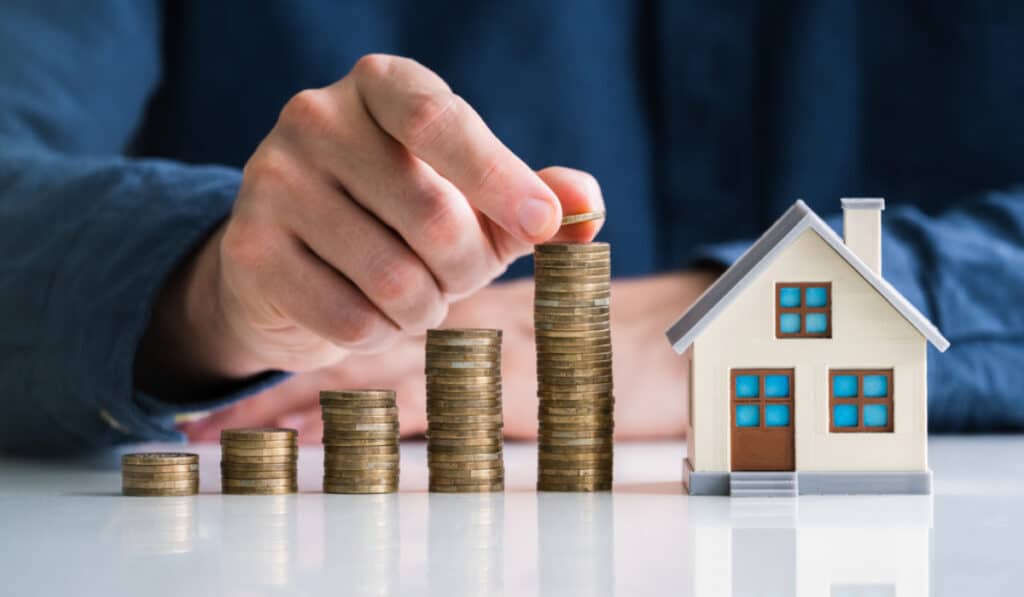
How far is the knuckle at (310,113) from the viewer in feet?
3.92

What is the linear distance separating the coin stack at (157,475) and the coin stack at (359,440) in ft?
0.45

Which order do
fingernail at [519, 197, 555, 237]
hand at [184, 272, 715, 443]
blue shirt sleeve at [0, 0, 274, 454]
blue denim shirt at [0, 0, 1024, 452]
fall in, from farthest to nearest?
blue denim shirt at [0, 0, 1024, 452] < hand at [184, 272, 715, 443] < blue shirt sleeve at [0, 0, 274, 454] < fingernail at [519, 197, 555, 237]

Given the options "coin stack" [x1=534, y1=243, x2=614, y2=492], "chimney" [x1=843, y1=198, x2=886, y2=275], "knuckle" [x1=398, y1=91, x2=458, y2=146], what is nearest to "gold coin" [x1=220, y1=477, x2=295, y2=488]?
"coin stack" [x1=534, y1=243, x2=614, y2=492]

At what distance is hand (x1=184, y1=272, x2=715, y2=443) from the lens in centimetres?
165

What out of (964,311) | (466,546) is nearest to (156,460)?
(466,546)

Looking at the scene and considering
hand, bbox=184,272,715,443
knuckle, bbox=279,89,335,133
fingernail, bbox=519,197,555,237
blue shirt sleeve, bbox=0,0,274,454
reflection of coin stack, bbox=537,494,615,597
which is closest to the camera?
reflection of coin stack, bbox=537,494,615,597

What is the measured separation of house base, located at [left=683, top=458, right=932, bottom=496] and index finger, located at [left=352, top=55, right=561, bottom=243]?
0.28 metres

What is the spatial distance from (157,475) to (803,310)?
642mm

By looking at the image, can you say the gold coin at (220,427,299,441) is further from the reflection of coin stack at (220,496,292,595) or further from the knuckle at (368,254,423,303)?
the knuckle at (368,254,423,303)

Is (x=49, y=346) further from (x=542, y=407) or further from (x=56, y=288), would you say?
(x=542, y=407)

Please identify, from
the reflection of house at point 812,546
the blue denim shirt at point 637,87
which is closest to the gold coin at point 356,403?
the reflection of house at point 812,546

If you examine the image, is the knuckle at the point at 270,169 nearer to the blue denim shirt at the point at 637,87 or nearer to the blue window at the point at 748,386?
the blue window at the point at 748,386

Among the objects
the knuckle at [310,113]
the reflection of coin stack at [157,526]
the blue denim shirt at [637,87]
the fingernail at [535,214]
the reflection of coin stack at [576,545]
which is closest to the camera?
the reflection of coin stack at [576,545]

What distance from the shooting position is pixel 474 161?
110cm
